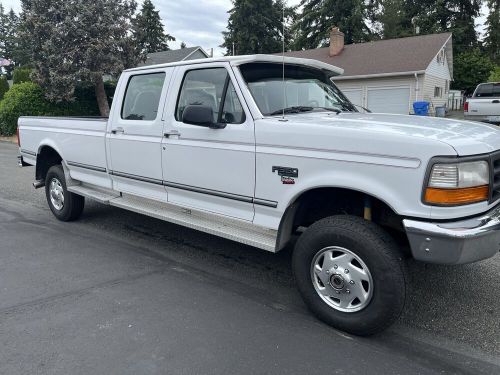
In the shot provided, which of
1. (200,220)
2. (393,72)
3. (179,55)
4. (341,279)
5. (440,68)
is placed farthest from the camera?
(179,55)

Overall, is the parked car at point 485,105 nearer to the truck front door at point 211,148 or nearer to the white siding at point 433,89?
the white siding at point 433,89

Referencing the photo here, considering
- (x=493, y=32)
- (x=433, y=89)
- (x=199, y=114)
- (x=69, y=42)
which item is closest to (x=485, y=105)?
(x=433, y=89)

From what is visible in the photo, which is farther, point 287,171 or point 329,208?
point 329,208

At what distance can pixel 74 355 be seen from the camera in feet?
10.4

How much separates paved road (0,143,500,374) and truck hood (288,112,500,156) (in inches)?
56.7

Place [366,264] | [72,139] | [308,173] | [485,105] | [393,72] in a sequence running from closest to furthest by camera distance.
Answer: [366,264] < [308,173] < [72,139] < [485,105] < [393,72]

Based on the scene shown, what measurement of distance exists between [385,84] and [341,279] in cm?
2339

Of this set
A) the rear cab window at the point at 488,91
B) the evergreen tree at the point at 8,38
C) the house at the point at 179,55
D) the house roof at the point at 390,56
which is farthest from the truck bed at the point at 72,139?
the evergreen tree at the point at 8,38

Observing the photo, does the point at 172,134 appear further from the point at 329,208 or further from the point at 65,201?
the point at 65,201

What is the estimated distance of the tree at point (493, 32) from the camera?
4659cm

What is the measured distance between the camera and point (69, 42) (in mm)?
20250

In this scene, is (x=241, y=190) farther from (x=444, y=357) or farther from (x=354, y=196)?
(x=444, y=357)

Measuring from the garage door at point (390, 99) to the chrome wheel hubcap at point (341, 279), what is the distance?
22418 mm

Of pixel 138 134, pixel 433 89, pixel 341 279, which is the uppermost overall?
pixel 433 89
